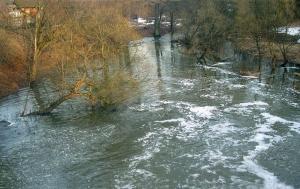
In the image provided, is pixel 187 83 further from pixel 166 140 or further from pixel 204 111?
pixel 166 140

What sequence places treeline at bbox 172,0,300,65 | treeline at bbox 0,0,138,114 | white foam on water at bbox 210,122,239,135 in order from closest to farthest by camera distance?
white foam on water at bbox 210,122,239,135 → treeline at bbox 0,0,138,114 → treeline at bbox 172,0,300,65

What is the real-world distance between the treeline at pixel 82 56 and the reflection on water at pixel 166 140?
1259mm

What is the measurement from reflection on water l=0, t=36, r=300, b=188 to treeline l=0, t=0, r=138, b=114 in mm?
1259

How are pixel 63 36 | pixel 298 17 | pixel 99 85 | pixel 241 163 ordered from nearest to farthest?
pixel 241 163, pixel 99 85, pixel 63 36, pixel 298 17

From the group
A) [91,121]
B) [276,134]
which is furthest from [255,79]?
[91,121]

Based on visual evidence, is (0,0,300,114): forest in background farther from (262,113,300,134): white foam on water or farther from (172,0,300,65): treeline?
(262,113,300,134): white foam on water

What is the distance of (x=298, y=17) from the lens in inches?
1880

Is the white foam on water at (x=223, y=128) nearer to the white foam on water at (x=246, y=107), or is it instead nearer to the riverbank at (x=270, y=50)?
Result: the white foam on water at (x=246, y=107)

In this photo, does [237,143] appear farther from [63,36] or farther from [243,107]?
[63,36]

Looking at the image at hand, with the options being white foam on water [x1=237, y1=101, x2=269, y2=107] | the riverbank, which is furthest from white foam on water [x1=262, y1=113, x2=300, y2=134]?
the riverbank

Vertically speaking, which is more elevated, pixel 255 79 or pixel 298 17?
pixel 298 17

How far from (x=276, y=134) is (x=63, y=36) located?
745 inches

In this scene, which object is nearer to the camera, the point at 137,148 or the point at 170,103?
the point at 137,148

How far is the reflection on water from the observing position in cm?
1939
